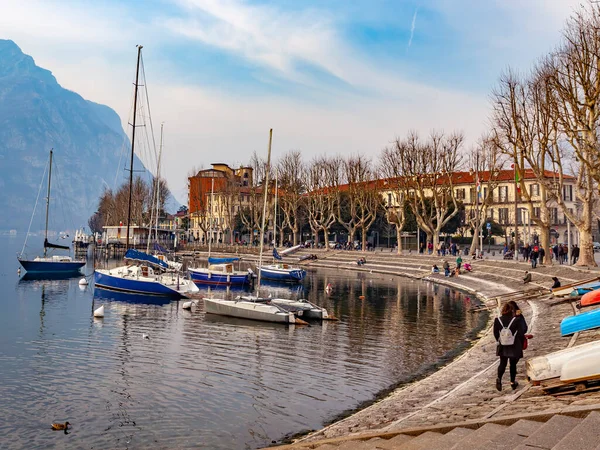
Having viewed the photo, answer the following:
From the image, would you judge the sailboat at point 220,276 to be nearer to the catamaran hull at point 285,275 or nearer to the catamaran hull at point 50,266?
the catamaran hull at point 285,275

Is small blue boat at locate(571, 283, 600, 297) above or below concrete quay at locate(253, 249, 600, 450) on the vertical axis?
above

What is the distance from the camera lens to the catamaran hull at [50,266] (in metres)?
62.6

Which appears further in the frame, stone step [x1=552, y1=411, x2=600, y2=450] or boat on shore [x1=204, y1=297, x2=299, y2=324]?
boat on shore [x1=204, y1=297, x2=299, y2=324]

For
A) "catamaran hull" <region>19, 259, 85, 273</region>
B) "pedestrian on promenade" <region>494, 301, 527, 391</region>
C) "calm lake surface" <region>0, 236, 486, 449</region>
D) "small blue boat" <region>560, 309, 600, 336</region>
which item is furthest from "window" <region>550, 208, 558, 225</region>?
"pedestrian on promenade" <region>494, 301, 527, 391</region>

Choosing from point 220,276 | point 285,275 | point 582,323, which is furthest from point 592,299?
point 285,275

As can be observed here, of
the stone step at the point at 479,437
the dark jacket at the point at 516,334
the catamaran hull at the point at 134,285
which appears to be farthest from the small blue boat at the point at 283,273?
the stone step at the point at 479,437

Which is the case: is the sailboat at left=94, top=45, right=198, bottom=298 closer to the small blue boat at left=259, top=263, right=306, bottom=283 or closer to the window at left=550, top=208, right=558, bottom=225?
the small blue boat at left=259, top=263, right=306, bottom=283

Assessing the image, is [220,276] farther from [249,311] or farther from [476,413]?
[476,413]

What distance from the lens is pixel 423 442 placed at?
9781 mm

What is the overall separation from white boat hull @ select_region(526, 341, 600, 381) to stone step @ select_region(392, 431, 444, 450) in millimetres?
3737

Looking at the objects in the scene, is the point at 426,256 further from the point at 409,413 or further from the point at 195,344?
the point at 409,413

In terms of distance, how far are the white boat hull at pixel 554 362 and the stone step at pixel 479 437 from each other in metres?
3.16

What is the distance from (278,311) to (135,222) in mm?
95358

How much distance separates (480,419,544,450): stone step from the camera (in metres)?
8.88
